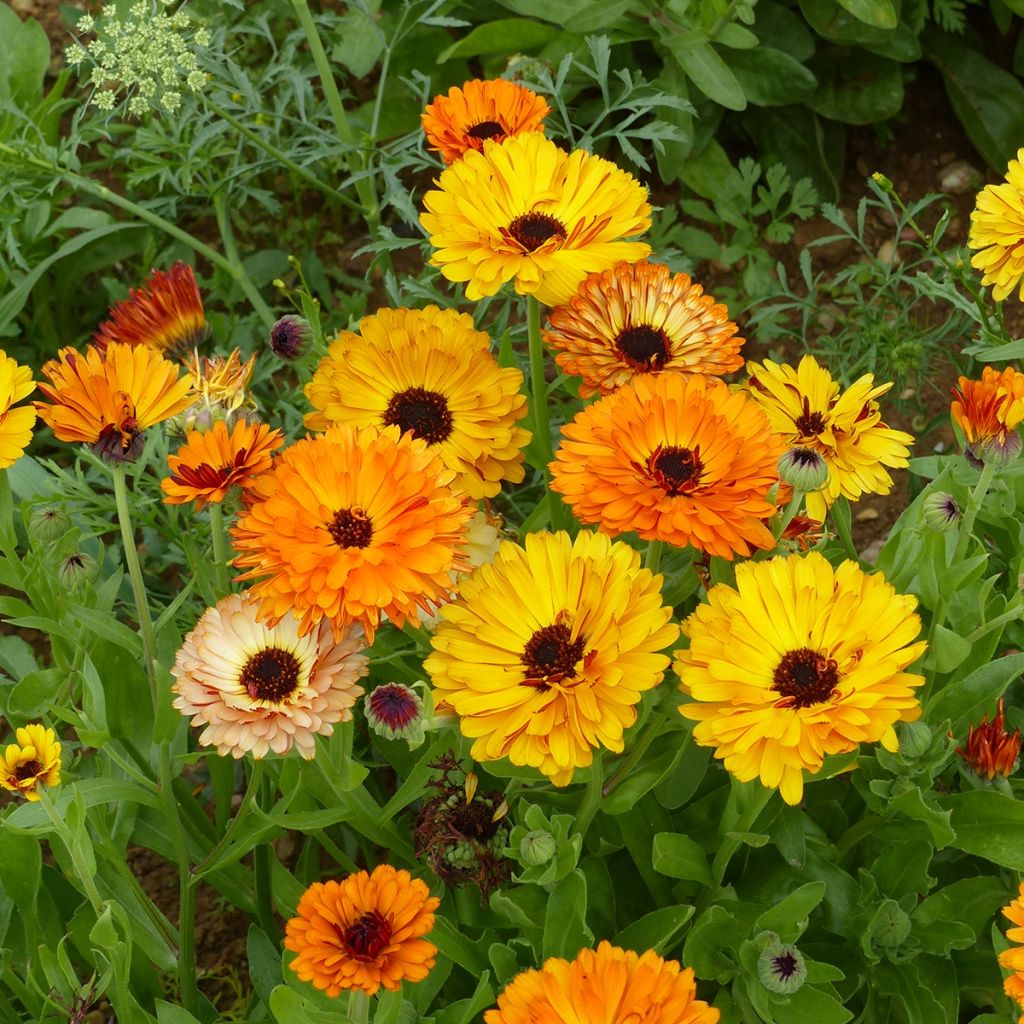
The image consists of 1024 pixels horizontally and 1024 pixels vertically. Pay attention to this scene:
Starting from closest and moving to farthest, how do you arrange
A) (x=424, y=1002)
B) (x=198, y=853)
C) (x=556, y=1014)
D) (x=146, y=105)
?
(x=556, y=1014)
(x=424, y=1002)
(x=198, y=853)
(x=146, y=105)

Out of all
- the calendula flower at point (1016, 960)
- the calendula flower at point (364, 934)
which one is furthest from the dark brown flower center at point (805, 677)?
the calendula flower at point (364, 934)

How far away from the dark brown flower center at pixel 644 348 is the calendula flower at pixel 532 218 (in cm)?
8

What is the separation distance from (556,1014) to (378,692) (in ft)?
1.19

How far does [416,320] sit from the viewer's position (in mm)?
1524

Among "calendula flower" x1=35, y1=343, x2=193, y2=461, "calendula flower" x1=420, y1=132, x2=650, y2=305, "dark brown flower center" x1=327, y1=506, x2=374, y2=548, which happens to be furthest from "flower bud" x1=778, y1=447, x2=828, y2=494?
"calendula flower" x1=35, y1=343, x2=193, y2=461

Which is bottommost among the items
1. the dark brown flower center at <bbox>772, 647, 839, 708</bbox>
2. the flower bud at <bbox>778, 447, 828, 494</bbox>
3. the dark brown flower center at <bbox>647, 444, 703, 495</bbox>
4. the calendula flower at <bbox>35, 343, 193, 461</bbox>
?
the dark brown flower center at <bbox>772, 647, 839, 708</bbox>

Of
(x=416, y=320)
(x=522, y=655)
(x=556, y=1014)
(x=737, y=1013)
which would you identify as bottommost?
(x=737, y=1013)

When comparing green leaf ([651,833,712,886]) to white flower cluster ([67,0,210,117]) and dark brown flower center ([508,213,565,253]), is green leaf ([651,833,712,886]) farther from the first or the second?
white flower cluster ([67,0,210,117])

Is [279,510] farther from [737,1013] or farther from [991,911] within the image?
[991,911]

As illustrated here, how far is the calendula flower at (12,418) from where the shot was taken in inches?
53.0

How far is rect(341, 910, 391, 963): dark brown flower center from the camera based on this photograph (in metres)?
1.13

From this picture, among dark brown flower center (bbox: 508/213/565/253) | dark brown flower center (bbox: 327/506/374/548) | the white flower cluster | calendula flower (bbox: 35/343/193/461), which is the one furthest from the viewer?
the white flower cluster

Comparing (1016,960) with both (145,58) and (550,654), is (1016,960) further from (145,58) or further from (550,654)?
(145,58)

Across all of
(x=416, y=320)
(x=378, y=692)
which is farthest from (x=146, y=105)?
(x=378, y=692)
